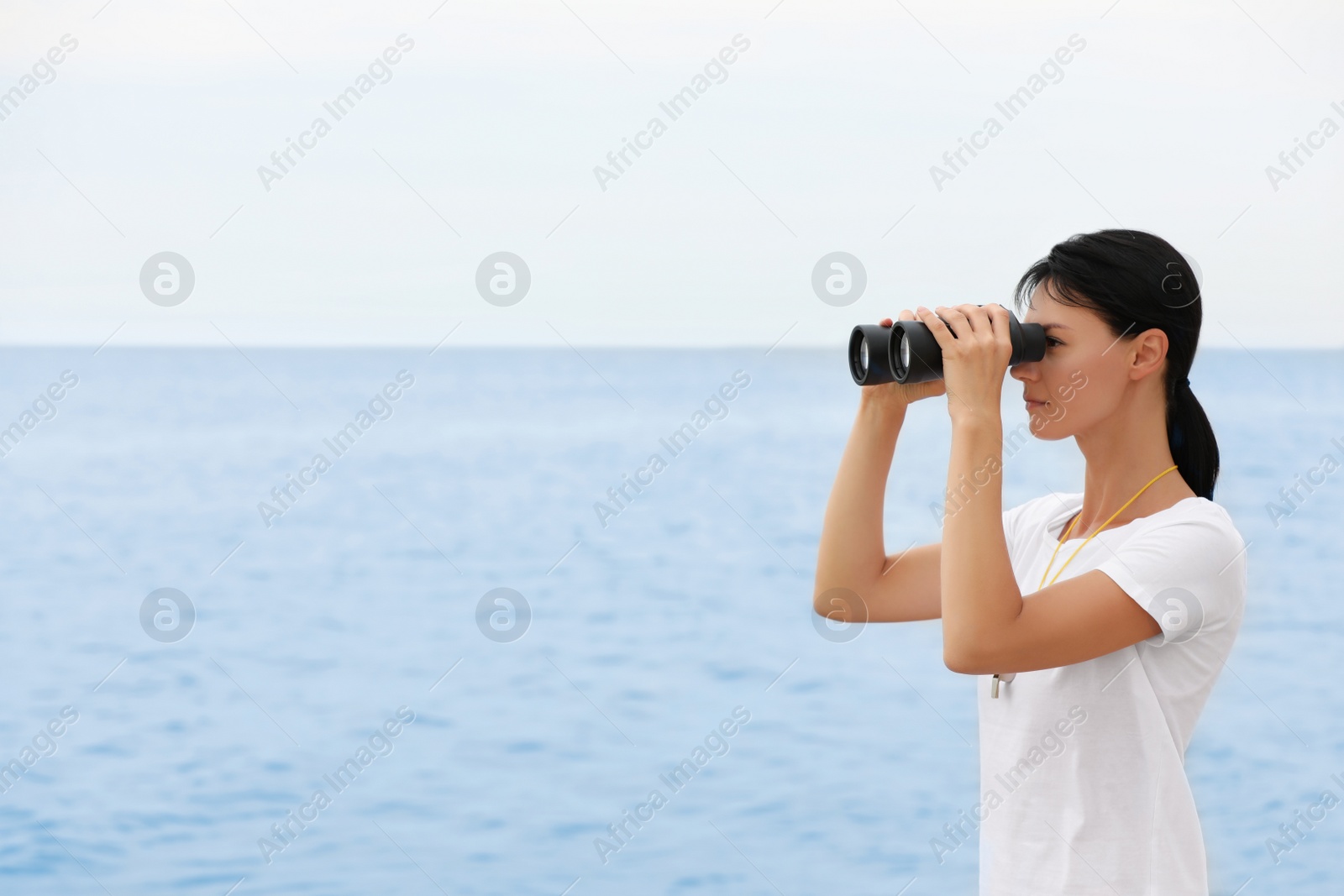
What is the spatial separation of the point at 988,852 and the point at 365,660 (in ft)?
21.6

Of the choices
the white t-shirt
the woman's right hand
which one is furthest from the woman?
the woman's right hand

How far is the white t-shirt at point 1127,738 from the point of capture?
96cm

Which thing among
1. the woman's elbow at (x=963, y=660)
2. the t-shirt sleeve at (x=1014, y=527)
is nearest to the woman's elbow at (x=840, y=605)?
the t-shirt sleeve at (x=1014, y=527)

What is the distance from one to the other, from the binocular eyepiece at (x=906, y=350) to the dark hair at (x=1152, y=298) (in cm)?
5

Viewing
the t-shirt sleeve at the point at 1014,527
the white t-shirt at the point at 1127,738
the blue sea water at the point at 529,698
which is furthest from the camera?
the blue sea water at the point at 529,698

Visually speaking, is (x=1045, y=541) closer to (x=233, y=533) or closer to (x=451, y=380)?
(x=233, y=533)

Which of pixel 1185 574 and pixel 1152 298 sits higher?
pixel 1152 298

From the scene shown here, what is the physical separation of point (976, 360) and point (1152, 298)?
16 cm

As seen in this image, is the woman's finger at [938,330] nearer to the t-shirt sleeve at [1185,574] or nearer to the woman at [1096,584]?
the woman at [1096,584]

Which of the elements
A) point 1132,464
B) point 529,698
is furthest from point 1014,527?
point 529,698

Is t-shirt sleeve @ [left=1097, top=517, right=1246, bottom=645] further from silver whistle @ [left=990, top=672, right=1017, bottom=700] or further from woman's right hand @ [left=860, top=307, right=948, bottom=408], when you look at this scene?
woman's right hand @ [left=860, top=307, right=948, bottom=408]

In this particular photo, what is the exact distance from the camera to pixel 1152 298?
1.03 metres

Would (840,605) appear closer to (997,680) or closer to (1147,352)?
(997,680)

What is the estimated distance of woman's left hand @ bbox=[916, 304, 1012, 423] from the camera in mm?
1026
